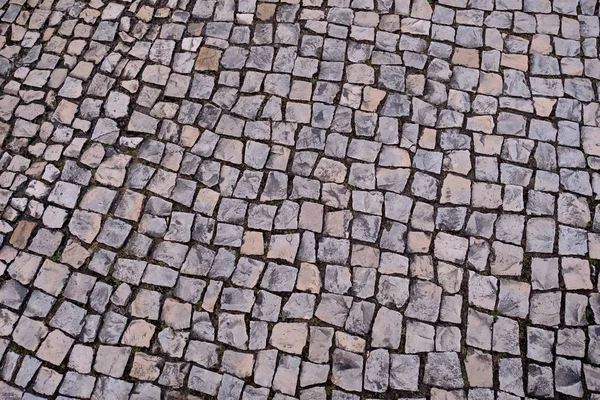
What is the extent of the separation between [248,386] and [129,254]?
1.29 meters

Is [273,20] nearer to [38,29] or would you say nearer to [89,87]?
[89,87]

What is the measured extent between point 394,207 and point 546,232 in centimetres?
110

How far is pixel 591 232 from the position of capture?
4.38 m

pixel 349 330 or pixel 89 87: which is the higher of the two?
pixel 89 87

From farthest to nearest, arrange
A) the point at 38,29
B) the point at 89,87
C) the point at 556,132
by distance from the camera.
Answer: the point at 38,29 < the point at 89,87 < the point at 556,132

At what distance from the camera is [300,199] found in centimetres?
455

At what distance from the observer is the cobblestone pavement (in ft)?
13.2

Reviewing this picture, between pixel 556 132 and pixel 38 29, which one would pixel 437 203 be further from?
pixel 38 29

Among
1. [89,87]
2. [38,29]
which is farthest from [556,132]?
[38,29]

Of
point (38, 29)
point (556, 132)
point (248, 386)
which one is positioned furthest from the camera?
point (38, 29)

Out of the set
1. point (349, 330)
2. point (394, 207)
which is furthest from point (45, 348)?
point (394, 207)

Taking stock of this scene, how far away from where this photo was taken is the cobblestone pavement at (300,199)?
13.2 ft

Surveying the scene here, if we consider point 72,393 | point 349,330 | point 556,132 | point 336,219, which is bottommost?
point 72,393

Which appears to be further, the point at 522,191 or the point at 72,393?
the point at 522,191
